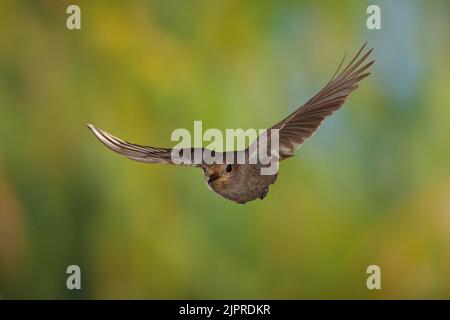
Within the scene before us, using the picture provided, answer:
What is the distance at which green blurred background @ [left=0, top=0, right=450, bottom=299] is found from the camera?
1535 millimetres

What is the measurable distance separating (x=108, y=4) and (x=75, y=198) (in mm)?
499

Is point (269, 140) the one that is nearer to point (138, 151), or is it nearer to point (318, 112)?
point (318, 112)

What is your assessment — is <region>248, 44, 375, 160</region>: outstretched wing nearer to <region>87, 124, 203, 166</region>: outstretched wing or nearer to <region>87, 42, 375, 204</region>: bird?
<region>87, 42, 375, 204</region>: bird

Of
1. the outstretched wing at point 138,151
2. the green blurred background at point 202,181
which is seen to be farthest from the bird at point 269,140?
the green blurred background at point 202,181

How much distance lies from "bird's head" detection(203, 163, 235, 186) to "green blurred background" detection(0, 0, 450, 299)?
1.68ft

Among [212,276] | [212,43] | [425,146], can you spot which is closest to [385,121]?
[425,146]

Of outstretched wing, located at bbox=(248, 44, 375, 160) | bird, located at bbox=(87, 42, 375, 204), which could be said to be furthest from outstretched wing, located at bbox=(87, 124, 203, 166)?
outstretched wing, located at bbox=(248, 44, 375, 160)

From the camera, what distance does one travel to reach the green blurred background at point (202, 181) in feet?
5.04

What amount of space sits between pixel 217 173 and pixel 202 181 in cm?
53

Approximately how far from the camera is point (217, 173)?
1010 millimetres

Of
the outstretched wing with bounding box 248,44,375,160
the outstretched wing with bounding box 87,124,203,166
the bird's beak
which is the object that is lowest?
the bird's beak

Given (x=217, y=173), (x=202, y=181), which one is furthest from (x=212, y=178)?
(x=202, y=181)

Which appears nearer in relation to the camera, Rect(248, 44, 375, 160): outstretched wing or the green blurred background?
Rect(248, 44, 375, 160): outstretched wing
